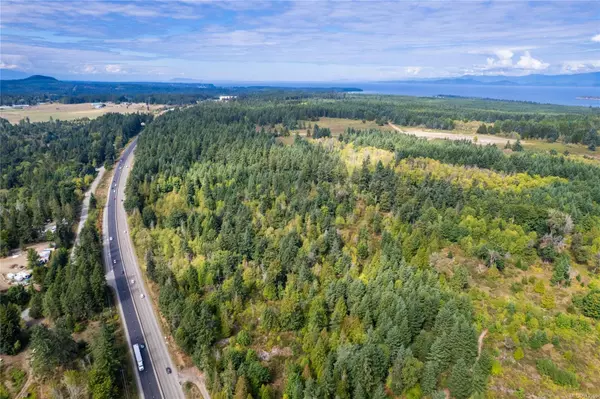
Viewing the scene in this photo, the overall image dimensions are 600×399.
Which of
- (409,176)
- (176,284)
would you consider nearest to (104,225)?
(176,284)

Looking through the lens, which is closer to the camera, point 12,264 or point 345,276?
point 345,276

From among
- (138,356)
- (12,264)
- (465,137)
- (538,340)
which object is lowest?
(138,356)

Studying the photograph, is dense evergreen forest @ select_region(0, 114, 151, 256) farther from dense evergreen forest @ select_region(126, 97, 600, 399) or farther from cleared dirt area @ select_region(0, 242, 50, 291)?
dense evergreen forest @ select_region(126, 97, 600, 399)

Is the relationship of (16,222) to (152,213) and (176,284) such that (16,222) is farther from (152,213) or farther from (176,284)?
(176,284)

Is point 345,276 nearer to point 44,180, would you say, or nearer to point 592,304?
point 592,304

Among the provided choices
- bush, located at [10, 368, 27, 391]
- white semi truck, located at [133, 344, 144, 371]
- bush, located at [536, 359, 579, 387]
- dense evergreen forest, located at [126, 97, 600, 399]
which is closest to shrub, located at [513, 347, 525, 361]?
dense evergreen forest, located at [126, 97, 600, 399]

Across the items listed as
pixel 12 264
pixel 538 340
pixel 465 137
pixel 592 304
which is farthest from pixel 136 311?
pixel 465 137
